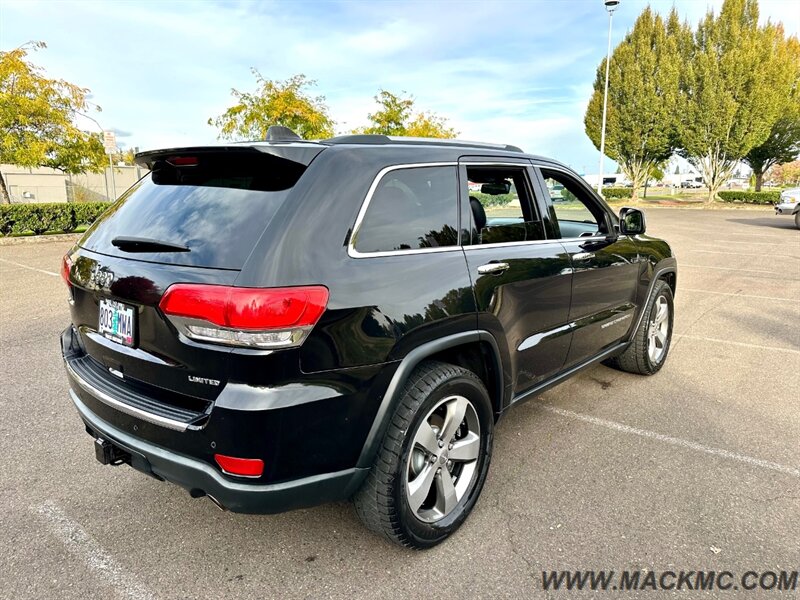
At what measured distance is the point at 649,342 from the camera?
4574 mm

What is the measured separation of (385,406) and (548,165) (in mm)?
2056

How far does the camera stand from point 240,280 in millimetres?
1894

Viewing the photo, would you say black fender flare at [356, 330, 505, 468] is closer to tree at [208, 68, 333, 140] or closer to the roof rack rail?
the roof rack rail

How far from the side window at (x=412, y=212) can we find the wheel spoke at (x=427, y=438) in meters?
0.79

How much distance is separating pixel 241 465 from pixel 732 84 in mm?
37527

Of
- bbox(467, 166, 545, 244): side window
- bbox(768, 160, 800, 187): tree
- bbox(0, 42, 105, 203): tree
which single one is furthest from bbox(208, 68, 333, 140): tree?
bbox(768, 160, 800, 187): tree

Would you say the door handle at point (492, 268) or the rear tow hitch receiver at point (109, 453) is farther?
the door handle at point (492, 268)

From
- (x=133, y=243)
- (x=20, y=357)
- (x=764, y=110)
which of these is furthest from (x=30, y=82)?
(x=764, y=110)

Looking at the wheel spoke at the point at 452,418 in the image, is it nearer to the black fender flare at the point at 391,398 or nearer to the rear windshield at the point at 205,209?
the black fender flare at the point at 391,398

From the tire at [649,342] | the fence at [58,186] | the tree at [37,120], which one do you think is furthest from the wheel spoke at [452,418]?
the fence at [58,186]

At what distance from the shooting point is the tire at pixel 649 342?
4465mm

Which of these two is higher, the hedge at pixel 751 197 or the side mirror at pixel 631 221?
the hedge at pixel 751 197

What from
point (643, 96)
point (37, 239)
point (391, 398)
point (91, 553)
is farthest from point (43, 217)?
point (643, 96)

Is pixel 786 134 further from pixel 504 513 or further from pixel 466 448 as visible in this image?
pixel 466 448
